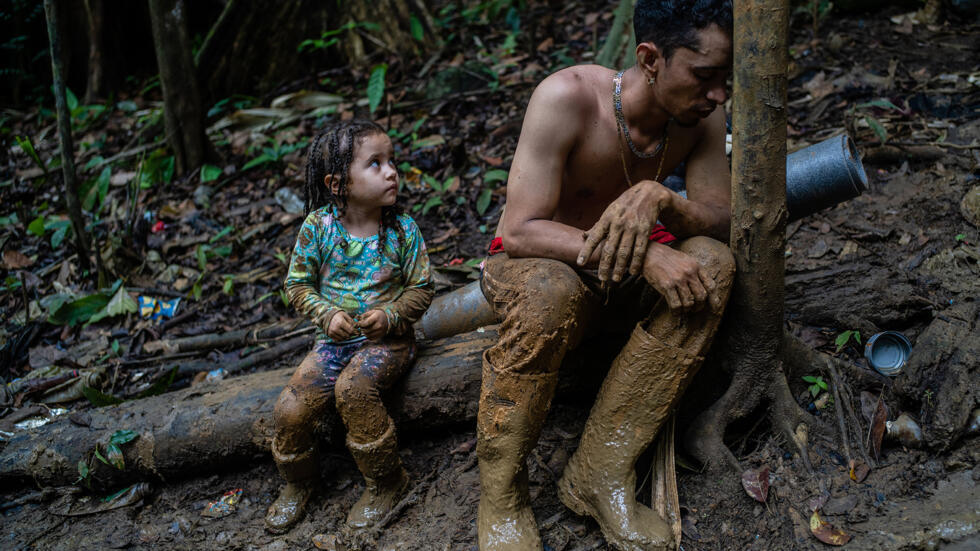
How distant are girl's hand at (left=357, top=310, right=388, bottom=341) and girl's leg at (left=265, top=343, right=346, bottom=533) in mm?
227

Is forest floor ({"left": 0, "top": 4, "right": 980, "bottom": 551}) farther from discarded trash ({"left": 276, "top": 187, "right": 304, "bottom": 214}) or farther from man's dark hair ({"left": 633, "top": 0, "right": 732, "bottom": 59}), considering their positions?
man's dark hair ({"left": 633, "top": 0, "right": 732, "bottom": 59})

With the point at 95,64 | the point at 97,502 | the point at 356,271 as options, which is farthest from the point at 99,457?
the point at 95,64

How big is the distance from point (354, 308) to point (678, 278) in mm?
1480

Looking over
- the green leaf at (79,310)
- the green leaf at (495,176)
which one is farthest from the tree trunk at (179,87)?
the green leaf at (495,176)

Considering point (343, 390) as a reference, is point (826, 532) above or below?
below

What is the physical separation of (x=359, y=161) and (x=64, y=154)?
3424 millimetres

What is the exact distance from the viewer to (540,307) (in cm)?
243

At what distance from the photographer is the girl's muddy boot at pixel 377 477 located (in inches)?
112

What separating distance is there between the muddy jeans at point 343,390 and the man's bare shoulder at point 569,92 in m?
1.29

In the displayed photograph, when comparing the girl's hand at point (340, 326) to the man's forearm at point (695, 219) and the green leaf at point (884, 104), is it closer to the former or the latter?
the man's forearm at point (695, 219)

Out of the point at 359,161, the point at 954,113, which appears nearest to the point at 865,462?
the point at 359,161

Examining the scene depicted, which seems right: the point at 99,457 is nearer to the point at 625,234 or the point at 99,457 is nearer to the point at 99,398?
the point at 99,398

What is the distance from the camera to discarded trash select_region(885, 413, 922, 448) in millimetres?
2568

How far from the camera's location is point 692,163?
2979 millimetres
